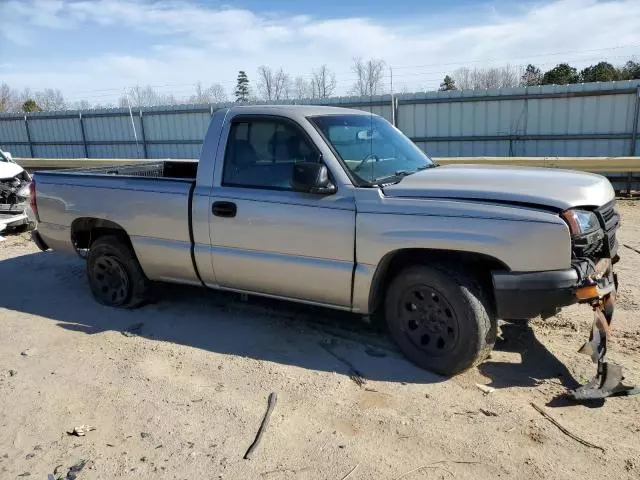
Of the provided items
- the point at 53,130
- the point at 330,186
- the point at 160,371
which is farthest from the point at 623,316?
the point at 53,130

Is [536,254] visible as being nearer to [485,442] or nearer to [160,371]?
[485,442]

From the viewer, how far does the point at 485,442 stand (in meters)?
3.00

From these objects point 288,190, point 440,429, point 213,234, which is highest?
point 288,190

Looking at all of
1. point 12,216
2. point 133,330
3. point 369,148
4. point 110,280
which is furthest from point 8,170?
point 369,148

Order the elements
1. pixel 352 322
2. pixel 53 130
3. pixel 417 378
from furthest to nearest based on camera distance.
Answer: pixel 53 130 < pixel 352 322 < pixel 417 378

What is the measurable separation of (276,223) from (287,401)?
136 cm

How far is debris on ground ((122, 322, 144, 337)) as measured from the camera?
4728 mm

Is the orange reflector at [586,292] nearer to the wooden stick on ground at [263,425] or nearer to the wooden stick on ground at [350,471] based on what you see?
the wooden stick on ground at [350,471]

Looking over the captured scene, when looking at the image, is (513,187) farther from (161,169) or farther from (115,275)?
(161,169)

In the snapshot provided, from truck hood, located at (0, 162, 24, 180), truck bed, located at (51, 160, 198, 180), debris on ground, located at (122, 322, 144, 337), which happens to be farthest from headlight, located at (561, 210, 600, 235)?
truck hood, located at (0, 162, 24, 180)

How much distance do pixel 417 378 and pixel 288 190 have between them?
1.71 m

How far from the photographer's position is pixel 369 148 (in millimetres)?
4238

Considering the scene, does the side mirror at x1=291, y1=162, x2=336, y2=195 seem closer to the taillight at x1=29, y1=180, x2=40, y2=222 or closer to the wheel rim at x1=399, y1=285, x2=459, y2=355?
the wheel rim at x1=399, y1=285, x2=459, y2=355

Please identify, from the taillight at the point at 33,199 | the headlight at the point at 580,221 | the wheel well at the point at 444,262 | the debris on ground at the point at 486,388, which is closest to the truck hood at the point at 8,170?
the taillight at the point at 33,199
